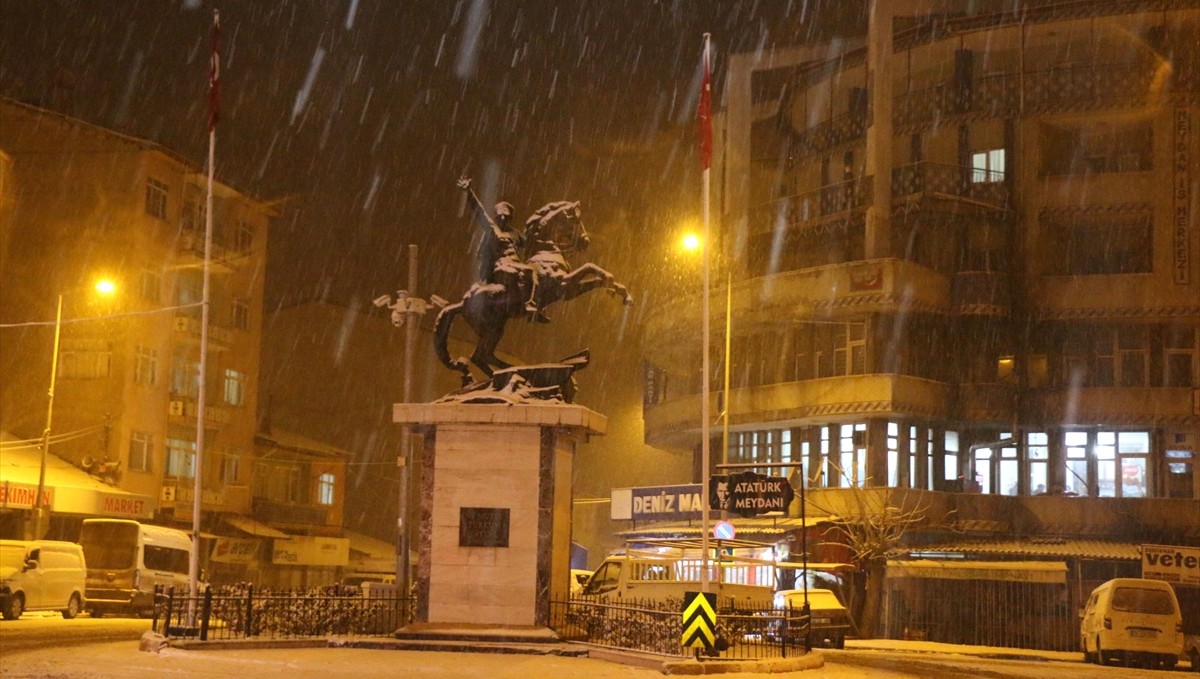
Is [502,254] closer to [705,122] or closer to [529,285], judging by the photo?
[529,285]

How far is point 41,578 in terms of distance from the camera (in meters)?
34.7

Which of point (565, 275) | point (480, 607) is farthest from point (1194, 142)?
point (480, 607)

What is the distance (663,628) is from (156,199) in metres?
39.2

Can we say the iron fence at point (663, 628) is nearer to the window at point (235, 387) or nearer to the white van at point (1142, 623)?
the white van at point (1142, 623)

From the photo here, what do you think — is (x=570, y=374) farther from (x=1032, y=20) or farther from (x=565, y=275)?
(x=1032, y=20)

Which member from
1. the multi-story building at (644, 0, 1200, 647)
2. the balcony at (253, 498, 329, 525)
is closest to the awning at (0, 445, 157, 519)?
the balcony at (253, 498, 329, 525)

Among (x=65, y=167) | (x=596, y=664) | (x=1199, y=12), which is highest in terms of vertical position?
(x=1199, y=12)

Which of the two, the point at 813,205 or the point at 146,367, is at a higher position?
the point at 813,205

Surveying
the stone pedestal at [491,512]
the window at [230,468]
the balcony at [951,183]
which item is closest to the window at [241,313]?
the window at [230,468]

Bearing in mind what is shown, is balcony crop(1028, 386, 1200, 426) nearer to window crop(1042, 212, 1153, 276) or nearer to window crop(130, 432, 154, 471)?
window crop(1042, 212, 1153, 276)

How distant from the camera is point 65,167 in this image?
2099 inches

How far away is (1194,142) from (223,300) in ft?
130

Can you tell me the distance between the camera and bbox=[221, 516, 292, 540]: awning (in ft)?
190

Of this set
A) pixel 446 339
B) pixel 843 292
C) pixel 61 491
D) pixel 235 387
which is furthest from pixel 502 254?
pixel 235 387
